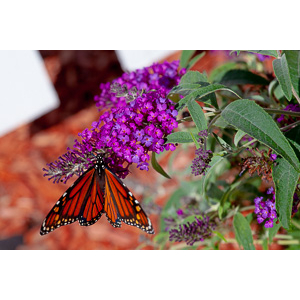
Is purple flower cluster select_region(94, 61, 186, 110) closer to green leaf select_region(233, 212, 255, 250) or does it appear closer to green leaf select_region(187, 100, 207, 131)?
A: green leaf select_region(187, 100, 207, 131)

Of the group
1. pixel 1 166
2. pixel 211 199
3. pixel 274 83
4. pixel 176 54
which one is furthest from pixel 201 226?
pixel 1 166

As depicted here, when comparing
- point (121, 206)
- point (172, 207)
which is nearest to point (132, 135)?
point (121, 206)

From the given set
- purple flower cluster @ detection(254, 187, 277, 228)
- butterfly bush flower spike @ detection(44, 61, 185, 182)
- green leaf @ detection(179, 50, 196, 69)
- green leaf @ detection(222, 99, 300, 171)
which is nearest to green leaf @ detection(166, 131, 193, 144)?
butterfly bush flower spike @ detection(44, 61, 185, 182)

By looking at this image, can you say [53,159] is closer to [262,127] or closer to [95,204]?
[95,204]

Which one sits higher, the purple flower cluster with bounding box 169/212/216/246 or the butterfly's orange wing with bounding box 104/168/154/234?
the butterfly's orange wing with bounding box 104/168/154/234

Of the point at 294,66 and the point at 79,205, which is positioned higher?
the point at 294,66
